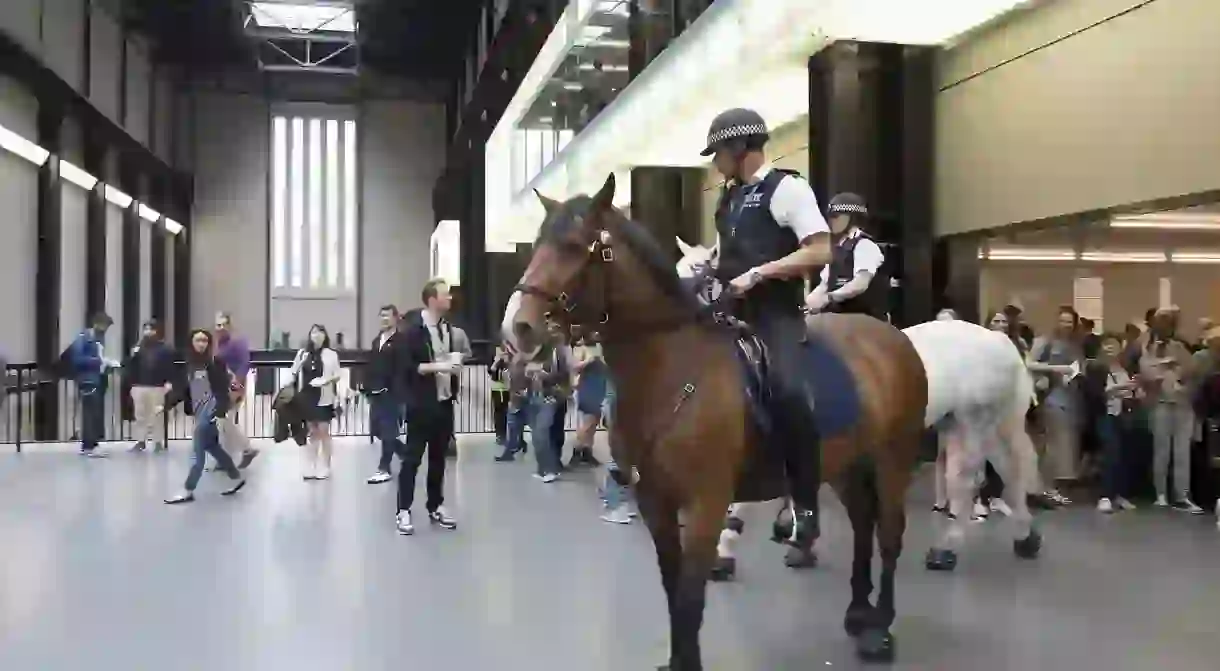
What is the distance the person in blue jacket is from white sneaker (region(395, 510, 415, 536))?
20.9ft

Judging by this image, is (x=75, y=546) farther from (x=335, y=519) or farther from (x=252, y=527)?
(x=335, y=519)

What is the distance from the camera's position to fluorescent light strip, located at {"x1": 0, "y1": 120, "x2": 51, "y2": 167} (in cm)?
1521

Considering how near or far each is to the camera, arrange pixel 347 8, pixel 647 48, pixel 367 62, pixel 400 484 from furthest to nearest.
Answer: pixel 367 62 < pixel 347 8 < pixel 647 48 < pixel 400 484

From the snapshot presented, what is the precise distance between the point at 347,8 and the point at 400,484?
67.0ft

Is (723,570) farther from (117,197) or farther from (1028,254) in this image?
(117,197)

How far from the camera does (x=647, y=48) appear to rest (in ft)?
41.8

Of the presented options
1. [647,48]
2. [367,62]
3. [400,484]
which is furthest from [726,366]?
[367,62]

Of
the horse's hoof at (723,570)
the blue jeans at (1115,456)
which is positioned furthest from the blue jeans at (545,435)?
the blue jeans at (1115,456)

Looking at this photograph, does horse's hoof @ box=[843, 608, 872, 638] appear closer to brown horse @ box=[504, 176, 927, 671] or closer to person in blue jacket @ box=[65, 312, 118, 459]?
brown horse @ box=[504, 176, 927, 671]

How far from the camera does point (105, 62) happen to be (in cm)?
2308

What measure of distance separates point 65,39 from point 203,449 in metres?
14.7

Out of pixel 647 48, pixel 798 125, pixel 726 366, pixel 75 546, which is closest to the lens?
pixel 726 366

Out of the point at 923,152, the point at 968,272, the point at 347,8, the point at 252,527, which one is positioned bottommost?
the point at 252,527

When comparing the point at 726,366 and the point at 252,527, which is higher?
the point at 726,366
